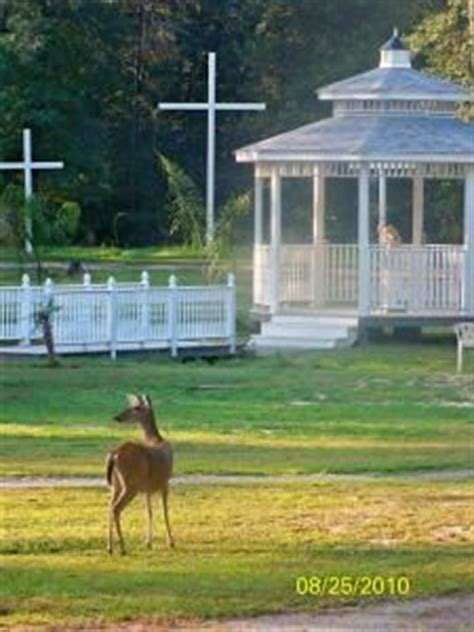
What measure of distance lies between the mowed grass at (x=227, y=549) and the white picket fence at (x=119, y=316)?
1684 cm

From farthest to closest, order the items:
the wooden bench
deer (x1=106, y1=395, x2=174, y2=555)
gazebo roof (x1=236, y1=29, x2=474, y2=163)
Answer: gazebo roof (x1=236, y1=29, x2=474, y2=163)
the wooden bench
deer (x1=106, y1=395, x2=174, y2=555)

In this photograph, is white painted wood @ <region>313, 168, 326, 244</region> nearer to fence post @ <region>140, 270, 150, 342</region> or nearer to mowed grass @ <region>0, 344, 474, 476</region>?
mowed grass @ <region>0, 344, 474, 476</region>

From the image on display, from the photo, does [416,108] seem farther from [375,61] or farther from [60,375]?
[375,61]

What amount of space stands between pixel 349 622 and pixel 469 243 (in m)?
29.5

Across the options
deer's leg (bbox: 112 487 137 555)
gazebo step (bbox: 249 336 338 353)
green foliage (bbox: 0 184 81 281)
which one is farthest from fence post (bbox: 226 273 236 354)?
deer's leg (bbox: 112 487 137 555)

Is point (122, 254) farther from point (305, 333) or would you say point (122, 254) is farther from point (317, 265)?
point (305, 333)

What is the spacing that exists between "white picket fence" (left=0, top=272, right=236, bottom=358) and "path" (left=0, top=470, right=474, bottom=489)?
15447 mm

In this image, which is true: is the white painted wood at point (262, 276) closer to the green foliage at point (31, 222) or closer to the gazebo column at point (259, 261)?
the gazebo column at point (259, 261)

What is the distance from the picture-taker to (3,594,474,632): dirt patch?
42.4ft

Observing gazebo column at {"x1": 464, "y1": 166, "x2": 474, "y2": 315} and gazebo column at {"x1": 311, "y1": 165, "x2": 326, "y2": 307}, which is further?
gazebo column at {"x1": 311, "y1": 165, "x2": 326, "y2": 307}

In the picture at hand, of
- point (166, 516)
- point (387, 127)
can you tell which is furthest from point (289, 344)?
point (166, 516)

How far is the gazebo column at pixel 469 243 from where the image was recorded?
41.8 m

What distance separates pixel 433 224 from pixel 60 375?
88.1 ft

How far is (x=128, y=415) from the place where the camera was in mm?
16031
